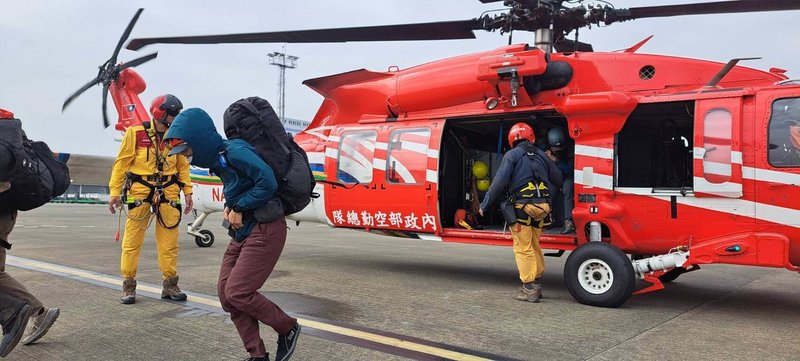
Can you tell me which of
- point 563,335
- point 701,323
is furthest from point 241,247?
point 701,323

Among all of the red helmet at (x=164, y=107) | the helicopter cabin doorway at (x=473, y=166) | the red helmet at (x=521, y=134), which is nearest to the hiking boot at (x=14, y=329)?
the red helmet at (x=164, y=107)

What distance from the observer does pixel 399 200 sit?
7449 millimetres

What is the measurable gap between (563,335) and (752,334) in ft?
5.80

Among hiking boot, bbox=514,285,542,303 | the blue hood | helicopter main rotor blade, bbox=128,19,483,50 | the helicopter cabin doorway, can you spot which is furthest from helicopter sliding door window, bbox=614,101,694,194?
the blue hood

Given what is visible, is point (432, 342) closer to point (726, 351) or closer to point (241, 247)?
point (241, 247)

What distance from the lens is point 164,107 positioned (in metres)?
5.39

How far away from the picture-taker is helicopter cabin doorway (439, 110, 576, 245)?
740 centimetres

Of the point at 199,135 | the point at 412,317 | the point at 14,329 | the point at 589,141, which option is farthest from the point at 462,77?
the point at 14,329

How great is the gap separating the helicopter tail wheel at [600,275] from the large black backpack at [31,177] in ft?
16.1

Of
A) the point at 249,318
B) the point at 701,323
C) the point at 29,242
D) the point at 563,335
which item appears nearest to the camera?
the point at 249,318

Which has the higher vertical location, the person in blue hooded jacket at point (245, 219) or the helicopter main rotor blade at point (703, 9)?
the helicopter main rotor blade at point (703, 9)

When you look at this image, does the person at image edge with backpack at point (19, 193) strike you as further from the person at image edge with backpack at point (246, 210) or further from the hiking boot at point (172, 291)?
the hiking boot at point (172, 291)

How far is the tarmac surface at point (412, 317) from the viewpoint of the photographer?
398 centimetres

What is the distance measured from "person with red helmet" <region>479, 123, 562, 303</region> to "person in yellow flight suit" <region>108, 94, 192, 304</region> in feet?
10.9
